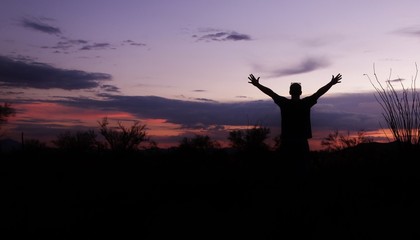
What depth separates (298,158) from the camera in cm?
1004

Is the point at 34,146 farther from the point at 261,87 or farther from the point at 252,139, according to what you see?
the point at 261,87

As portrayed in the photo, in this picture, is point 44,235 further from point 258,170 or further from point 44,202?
point 258,170

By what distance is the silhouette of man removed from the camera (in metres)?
9.89

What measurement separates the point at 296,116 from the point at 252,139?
60.2 feet

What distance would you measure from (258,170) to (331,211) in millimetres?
6378

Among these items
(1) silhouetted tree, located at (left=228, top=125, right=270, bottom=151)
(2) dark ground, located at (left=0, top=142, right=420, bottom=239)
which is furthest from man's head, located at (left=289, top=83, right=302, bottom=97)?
(1) silhouetted tree, located at (left=228, top=125, right=270, bottom=151)

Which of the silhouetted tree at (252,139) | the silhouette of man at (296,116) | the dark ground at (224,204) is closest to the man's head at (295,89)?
the silhouette of man at (296,116)

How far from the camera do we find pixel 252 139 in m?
28.2

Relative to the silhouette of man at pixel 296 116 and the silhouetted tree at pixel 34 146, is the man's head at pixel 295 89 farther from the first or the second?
the silhouetted tree at pixel 34 146

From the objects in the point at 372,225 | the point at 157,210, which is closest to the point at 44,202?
the point at 157,210

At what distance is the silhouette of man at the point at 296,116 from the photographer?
32.4 feet

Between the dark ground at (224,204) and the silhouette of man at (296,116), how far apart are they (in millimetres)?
464

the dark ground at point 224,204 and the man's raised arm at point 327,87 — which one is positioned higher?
the man's raised arm at point 327,87

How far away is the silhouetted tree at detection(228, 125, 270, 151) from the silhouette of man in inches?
613
